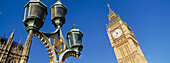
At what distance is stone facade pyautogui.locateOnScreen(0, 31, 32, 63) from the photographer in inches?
669

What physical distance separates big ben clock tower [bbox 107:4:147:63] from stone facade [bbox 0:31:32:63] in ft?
77.3

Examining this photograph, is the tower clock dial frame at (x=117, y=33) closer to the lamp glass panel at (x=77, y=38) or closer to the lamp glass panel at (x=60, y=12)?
the lamp glass panel at (x=77, y=38)

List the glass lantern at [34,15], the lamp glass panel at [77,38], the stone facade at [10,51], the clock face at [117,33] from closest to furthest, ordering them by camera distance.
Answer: the glass lantern at [34,15], the lamp glass panel at [77,38], the stone facade at [10,51], the clock face at [117,33]

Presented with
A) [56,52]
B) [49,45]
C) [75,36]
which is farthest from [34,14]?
[75,36]

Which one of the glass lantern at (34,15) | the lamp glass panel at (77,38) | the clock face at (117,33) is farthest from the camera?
the clock face at (117,33)

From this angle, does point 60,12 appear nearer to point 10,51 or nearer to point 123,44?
point 10,51

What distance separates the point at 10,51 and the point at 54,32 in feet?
62.4

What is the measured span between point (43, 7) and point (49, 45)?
2.43ft

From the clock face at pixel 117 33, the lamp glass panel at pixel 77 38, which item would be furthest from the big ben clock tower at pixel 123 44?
the lamp glass panel at pixel 77 38

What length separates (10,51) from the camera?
1825 cm

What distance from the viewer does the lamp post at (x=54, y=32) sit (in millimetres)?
2131

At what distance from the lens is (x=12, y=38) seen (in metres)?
20.2

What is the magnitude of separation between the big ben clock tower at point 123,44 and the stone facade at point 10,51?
77.3 feet

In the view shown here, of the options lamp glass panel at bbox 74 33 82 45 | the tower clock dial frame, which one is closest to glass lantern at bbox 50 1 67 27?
lamp glass panel at bbox 74 33 82 45
